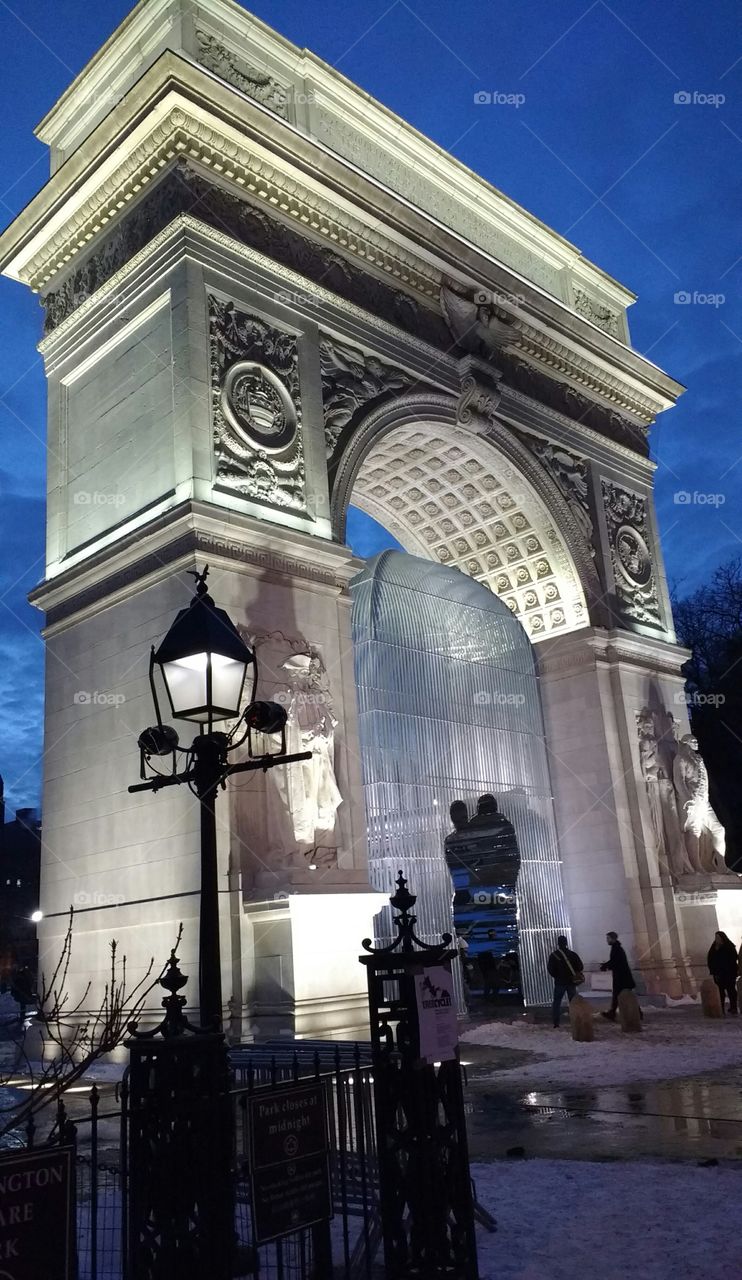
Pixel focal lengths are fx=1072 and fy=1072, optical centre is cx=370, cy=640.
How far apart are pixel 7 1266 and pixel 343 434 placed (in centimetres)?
1576

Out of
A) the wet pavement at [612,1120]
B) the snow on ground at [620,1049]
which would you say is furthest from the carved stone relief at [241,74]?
the wet pavement at [612,1120]

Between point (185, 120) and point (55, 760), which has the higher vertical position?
point (185, 120)

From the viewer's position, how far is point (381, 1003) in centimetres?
543

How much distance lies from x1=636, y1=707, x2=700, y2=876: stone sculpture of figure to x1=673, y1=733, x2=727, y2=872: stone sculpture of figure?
0.16 meters

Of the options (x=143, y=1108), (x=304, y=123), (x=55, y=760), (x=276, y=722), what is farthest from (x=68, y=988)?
(x=304, y=123)

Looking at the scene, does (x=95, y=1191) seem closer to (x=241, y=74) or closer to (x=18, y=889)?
(x=241, y=74)

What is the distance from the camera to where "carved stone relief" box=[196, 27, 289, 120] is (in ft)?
59.3

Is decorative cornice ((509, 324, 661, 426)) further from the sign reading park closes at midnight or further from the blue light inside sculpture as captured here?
the sign reading park closes at midnight

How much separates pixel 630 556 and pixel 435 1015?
20255 mm

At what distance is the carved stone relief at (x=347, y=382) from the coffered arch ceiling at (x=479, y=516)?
192 cm

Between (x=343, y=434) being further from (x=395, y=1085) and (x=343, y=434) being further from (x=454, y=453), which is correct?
(x=395, y=1085)

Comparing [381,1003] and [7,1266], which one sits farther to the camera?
[381,1003]

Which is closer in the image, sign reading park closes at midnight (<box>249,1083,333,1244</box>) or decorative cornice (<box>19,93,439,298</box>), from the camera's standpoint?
sign reading park closes at midnight (<box>249,1083,333,1244</box>)

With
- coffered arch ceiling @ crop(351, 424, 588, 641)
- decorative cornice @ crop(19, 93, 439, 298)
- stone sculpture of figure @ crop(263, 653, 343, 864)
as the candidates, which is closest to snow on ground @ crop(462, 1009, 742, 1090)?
stone sculpture of figure @ crop(263, 653, 343, 864)
